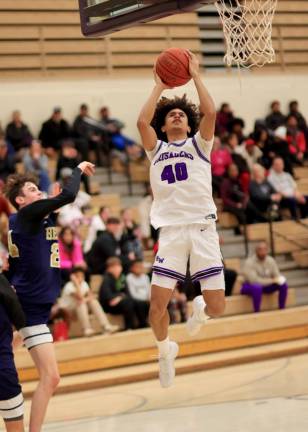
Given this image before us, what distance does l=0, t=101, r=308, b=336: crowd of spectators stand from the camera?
448 inches

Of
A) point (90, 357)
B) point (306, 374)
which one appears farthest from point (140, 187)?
point (306, 374)

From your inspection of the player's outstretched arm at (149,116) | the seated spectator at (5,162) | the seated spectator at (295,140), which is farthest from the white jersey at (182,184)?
the seated spectator at (295,140)

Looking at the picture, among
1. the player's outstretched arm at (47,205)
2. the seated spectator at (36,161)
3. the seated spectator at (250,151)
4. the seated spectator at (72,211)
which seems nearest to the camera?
the player's outstretched arm at (47,205)

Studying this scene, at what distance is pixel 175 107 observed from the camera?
655 cm

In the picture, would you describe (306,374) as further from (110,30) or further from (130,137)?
(130,137)

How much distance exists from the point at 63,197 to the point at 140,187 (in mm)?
9330

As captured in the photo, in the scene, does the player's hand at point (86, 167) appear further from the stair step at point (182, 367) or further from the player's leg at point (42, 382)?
the stair step at point (182, 367)

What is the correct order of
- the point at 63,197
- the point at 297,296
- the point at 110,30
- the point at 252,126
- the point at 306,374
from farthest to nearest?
the point at 252,126 → the point at 297,296 → the point at 306,374 → the point at 110,30 → the point at 63,197

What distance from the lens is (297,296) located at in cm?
1363

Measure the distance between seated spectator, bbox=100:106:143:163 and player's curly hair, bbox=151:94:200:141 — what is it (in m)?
8.50

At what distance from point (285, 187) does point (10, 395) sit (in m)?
9.69

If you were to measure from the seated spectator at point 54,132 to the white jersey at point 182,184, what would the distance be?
8.37 metres

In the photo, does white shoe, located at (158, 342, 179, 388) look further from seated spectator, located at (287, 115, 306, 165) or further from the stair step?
seated spectator, located at (287, 115, 306, 165)

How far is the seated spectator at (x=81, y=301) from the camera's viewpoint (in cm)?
1090
